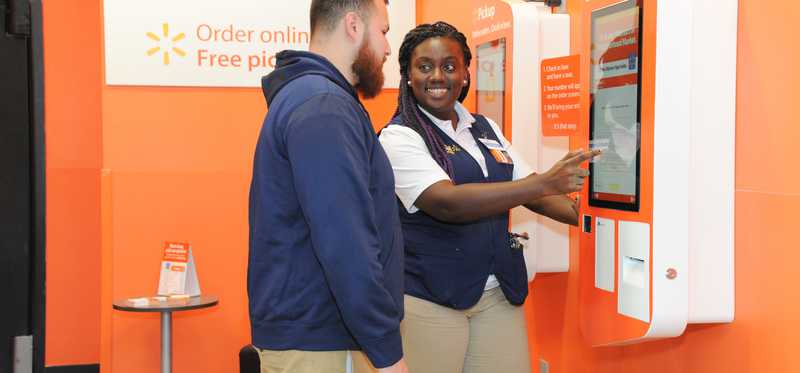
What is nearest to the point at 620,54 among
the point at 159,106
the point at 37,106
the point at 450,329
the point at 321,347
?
the point at 450,329

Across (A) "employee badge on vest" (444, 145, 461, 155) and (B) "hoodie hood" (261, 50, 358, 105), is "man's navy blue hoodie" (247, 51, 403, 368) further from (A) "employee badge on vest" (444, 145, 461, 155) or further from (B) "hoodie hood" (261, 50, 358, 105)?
(A) "employee badge on vest" (444, 145, 461, 155)

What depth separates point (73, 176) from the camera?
5.66 metres

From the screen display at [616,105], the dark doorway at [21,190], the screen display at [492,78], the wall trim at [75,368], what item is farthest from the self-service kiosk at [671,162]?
the wall trim at [75,368]

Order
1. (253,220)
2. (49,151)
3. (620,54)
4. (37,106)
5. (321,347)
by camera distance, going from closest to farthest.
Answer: (37,106) → (321,347) → (253,220) → (620,54) → (49,151)

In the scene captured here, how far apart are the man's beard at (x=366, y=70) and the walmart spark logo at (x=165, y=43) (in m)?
2.97

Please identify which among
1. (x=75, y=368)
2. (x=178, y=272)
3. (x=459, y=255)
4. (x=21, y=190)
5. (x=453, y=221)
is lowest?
(x=75, y=368)

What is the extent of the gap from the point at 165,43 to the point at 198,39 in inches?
7.4

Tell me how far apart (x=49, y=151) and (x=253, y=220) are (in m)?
4.01

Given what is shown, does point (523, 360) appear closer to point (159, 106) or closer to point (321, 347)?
point (321, 347)

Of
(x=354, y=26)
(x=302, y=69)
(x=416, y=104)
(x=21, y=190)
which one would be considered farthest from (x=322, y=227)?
(x=416, y=104)

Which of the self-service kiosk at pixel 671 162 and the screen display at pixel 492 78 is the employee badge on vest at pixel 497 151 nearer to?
the self-service kiosk at pixel 671 162

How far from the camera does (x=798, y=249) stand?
2.03 metres

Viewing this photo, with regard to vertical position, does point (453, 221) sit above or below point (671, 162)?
below

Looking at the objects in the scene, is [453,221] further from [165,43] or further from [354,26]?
[165,43]
